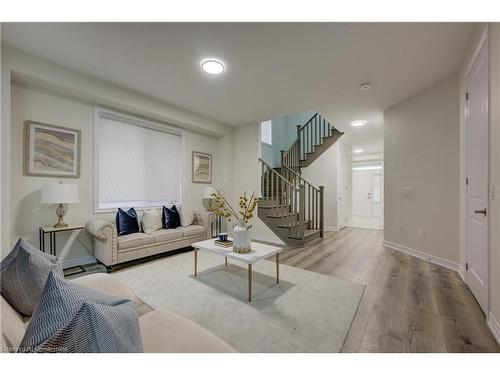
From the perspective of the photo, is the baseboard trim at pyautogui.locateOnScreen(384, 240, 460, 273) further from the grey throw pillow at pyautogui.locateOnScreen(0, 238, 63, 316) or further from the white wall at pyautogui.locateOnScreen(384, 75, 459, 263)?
the grey throw pillow at pyautogui.locateOnScreen(0, 238, 63, 316)

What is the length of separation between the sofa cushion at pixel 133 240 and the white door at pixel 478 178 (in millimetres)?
3749

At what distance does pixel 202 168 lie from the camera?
4.80 metres

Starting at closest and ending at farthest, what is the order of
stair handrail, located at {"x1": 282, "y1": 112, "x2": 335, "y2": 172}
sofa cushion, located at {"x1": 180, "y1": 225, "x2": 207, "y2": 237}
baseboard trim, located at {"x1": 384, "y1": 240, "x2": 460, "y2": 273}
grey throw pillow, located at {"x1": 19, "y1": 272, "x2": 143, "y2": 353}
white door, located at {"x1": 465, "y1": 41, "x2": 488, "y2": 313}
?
grey throw pillow, located at {"x1": 19, "y1": 272, "x2": 143, "y2": 353} < white door, located at {"x1": 465, "y1": 41, "x2": 488, "y2": 313} < baseboard trim, located at {"x1": 384, "y1": 240, "x2": 460, "y2": 273} < sofa cushion, located at {"x1": 180, "y1": 225, "x2": 207, "y2": 237} < stair handrail, located at {"x1": 282, "y1": 112, "x2": 335, "y2": 172}

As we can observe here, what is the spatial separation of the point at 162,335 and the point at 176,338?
7cm

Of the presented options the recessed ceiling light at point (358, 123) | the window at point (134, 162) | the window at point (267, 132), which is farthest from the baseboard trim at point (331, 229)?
the window at point (134, 162)

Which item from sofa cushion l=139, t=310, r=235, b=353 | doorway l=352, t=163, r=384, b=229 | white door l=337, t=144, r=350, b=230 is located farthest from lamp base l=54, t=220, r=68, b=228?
doorway l=352, t=163, r=384, b=229

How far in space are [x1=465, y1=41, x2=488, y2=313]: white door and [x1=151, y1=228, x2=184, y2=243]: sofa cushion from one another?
3623 millimetres

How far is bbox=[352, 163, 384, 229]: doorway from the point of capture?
348 inches

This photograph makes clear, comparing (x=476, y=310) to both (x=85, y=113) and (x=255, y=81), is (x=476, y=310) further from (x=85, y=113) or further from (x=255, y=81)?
(x=85, y=113)

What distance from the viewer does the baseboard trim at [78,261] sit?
3.00 meters

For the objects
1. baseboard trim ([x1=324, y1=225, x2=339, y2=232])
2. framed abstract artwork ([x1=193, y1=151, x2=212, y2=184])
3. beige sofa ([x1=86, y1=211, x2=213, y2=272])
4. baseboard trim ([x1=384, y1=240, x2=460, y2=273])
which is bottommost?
baseboard trim ([x1=324, y1=225, x2=339, y2=232])

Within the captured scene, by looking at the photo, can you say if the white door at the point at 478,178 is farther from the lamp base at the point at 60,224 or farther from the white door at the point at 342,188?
the lamp base at the point at 60,224
